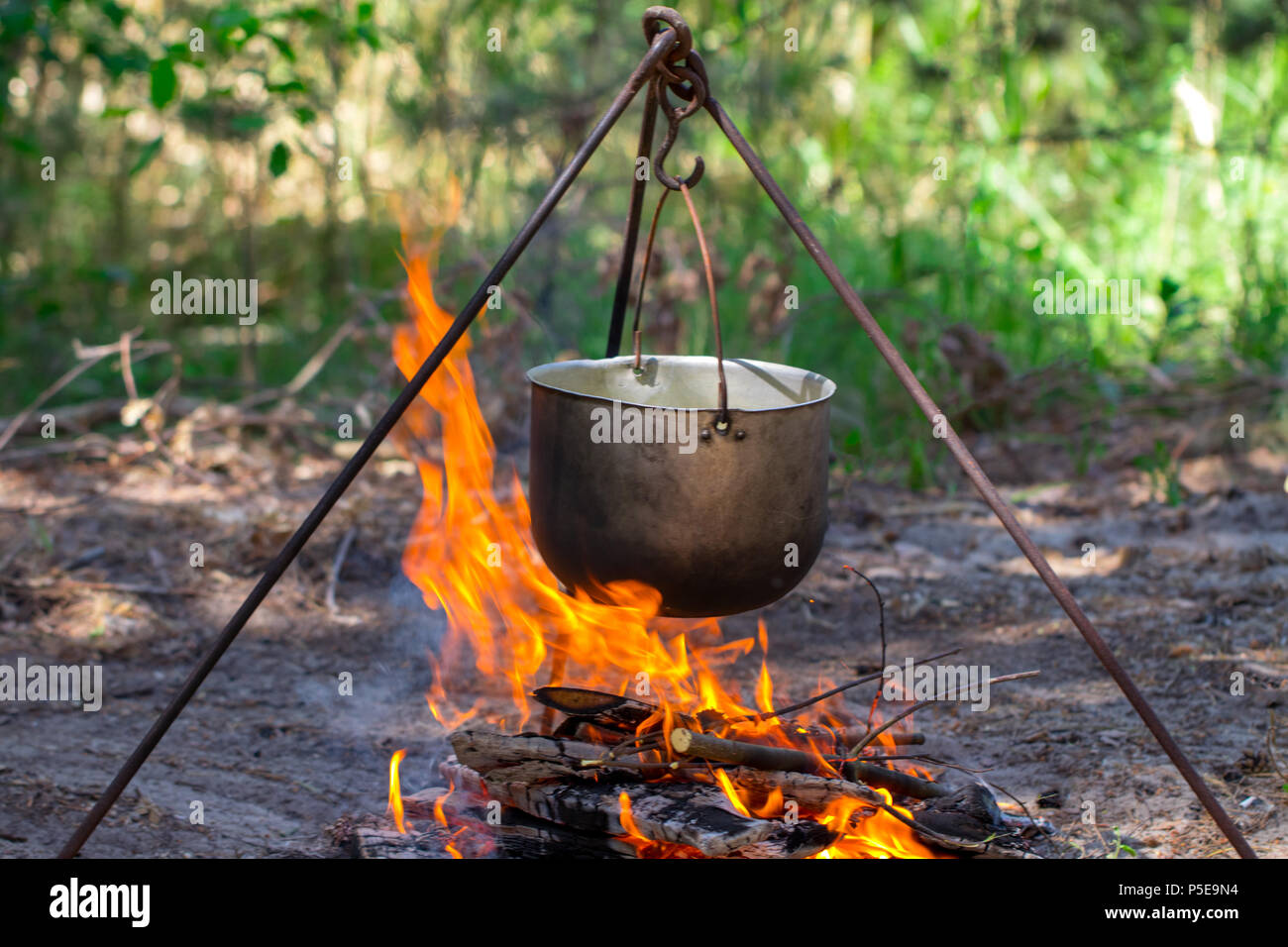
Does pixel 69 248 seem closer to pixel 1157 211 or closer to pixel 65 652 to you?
pixel 65 652

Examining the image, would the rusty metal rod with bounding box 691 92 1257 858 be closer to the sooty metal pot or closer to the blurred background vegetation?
the sooty metal pot

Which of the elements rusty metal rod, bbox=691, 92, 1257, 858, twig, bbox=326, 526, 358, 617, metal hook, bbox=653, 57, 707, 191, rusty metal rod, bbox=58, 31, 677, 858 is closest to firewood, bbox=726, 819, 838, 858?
rusty metal rod, bbox=691, 92, 1257, 858

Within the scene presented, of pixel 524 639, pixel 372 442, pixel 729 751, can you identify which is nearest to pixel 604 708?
pixel 729 751

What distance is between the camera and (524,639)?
11.5ft

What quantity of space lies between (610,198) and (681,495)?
604 centimetres

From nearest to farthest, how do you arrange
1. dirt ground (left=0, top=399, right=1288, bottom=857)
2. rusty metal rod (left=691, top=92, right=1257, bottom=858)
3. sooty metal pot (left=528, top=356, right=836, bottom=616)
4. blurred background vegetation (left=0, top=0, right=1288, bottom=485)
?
rusty metal rod (left=691, top=92, right=1257, bottom=858) → sooty metal pot (left=528, top=356, right=836, bottom=616) → dirt ground (left=0, top=399, right=1288, bottom=857) → blurred background vegetation (left=0, top=0, right=1288, bottom=485)

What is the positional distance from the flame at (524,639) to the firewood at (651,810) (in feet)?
0.14

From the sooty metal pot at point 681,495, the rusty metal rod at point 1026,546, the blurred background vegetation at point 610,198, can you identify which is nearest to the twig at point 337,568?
the blurred background vegetation at point 610,198

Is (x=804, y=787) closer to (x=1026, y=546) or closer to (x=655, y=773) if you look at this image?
(x=655, y=773)

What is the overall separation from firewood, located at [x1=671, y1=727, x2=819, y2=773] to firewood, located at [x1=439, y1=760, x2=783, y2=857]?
8 cm

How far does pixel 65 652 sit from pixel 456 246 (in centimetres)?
347

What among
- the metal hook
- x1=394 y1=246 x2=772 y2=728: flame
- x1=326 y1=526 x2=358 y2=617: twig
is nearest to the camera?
the metal hook

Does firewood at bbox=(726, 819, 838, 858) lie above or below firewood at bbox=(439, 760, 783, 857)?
below

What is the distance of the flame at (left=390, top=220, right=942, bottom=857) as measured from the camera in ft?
8.32
